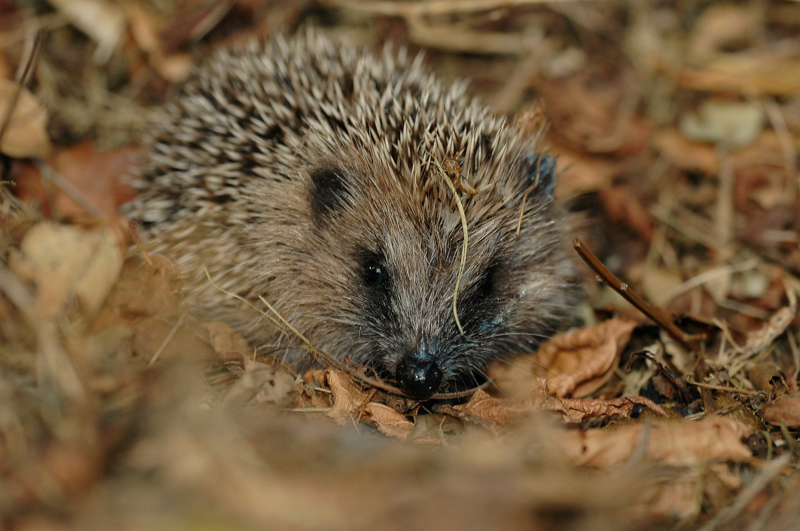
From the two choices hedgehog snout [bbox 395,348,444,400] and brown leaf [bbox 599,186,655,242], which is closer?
hedgehog snout [bbox 395,348,444,400]

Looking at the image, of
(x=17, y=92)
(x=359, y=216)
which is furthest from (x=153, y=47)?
(x=359, y=216)

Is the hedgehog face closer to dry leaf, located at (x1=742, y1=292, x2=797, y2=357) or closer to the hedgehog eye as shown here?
the hedgehog eye

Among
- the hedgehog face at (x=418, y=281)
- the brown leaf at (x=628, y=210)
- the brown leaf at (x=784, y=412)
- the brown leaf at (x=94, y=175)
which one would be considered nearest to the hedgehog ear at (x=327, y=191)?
the hedgehog face at (x=418, y=281)

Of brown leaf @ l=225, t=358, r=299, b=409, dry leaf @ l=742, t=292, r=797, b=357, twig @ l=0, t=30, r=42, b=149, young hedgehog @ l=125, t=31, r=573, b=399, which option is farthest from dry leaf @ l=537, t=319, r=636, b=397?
twig @ l=0, t=30, r=42, b=149

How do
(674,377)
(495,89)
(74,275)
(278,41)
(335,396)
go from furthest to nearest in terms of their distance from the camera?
(495,89) < (278,41) < (674,377) < (335,396) < (74,275)

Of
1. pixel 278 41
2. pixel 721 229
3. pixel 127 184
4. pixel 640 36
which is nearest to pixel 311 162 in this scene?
pixel 278 41

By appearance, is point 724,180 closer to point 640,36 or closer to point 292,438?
point 640,36

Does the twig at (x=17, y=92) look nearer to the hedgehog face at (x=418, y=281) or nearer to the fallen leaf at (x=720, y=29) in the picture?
the hedgehog face at (x=418, y=281)
